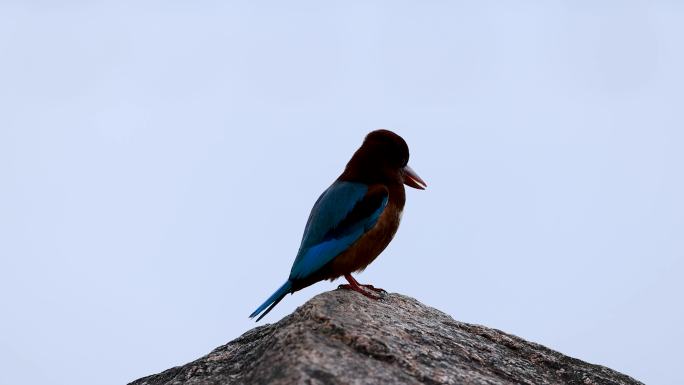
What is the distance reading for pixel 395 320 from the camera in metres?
5.14

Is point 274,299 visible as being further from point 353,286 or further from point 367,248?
point 367,248

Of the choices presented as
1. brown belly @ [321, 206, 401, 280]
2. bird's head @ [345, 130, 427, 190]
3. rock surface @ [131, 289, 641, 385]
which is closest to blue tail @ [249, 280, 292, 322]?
brown belly @ [321, 206, 401, 280]

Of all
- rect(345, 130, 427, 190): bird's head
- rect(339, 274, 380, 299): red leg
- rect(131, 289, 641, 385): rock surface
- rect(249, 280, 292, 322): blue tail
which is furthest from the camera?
rect(345, 130, 427, 190): bird's head

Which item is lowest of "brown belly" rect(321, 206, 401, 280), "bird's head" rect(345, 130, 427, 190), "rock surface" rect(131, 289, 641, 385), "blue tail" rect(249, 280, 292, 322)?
"rock surface" rect(131, 289, 641, 385)

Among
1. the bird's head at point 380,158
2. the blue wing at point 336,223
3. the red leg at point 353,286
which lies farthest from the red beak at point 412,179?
the red leg at point 353,286

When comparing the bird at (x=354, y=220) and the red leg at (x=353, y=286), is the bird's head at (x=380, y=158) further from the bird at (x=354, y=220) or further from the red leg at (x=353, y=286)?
the red leg at (x=353, y=286)

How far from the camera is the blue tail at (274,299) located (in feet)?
20.9

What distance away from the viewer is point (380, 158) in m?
7.63

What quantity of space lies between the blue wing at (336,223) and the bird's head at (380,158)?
0.77 ft

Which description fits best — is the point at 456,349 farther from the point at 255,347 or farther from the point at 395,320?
the point at 255,347

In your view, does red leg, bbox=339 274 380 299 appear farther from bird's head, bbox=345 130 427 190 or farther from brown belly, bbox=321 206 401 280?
bird's head, bbox=345 130 427 190

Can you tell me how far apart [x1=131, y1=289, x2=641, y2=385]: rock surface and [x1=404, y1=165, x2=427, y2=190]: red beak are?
210 centimetres

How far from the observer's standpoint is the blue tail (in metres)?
6.37

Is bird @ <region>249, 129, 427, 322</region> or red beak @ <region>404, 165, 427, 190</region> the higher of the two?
red beak @ <region>404, 165, 427, 190</region>
